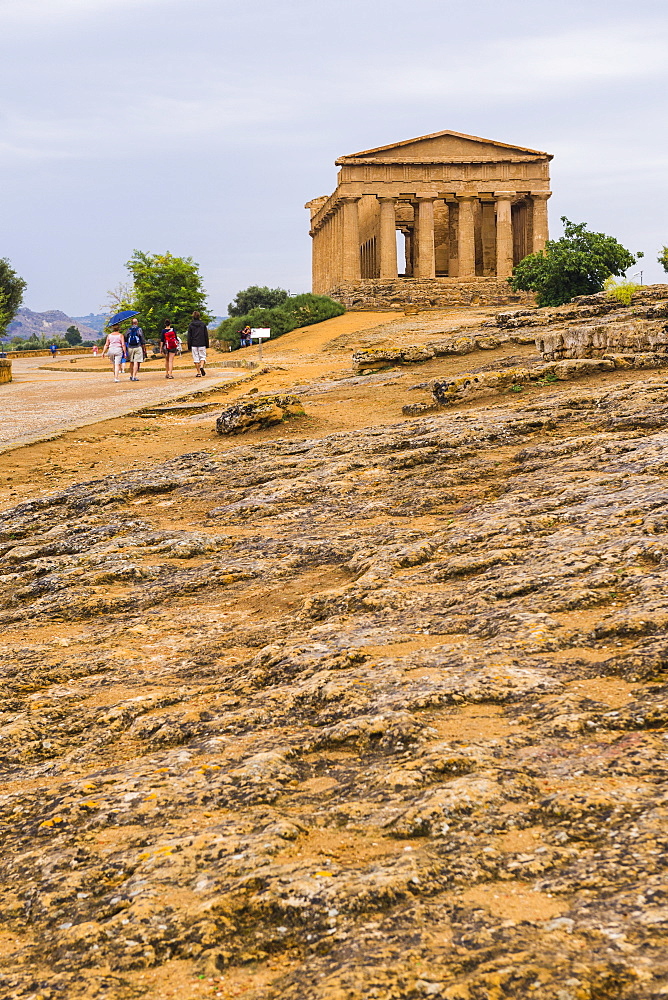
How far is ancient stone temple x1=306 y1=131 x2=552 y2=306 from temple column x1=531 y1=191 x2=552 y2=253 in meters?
0.06

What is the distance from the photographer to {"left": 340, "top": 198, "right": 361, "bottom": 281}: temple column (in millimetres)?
55719

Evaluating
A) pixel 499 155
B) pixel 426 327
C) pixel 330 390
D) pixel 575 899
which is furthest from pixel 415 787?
pixel 499 155

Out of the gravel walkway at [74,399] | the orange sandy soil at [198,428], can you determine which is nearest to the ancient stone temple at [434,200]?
the gravel walkway at [74,399]

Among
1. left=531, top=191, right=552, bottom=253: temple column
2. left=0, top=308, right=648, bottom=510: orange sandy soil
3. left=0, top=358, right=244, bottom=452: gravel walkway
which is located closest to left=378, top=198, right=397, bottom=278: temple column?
left=531, top=191, right=552, bottom=253: temple column

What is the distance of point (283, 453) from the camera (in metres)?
10.6

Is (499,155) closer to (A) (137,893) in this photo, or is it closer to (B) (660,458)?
(B) (660,458)

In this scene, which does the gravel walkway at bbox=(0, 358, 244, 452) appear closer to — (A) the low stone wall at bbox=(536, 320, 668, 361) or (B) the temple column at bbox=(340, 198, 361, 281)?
(A) the low stone wall at bbox=(536, 320, 668, 361)

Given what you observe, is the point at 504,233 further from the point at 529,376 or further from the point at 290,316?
the point at 529,376

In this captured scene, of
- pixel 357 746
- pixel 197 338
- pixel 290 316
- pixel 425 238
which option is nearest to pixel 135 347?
pixel 197 338

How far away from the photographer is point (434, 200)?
57.1m

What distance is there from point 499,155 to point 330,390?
44886 mm

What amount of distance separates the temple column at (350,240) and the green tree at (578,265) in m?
19.1

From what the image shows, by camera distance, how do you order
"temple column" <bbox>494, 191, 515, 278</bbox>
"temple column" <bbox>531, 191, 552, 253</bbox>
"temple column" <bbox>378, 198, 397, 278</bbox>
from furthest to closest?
"temple column" <bbox>531, 191, 552, 253</bbox> → "temple column" <bbox>494, 191, 515, 278</bbox> → "temple column" <bbox>378, 198, 397, 278</bbox>

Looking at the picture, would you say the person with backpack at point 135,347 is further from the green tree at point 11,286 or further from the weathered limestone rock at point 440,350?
the green tree at point 11,286
